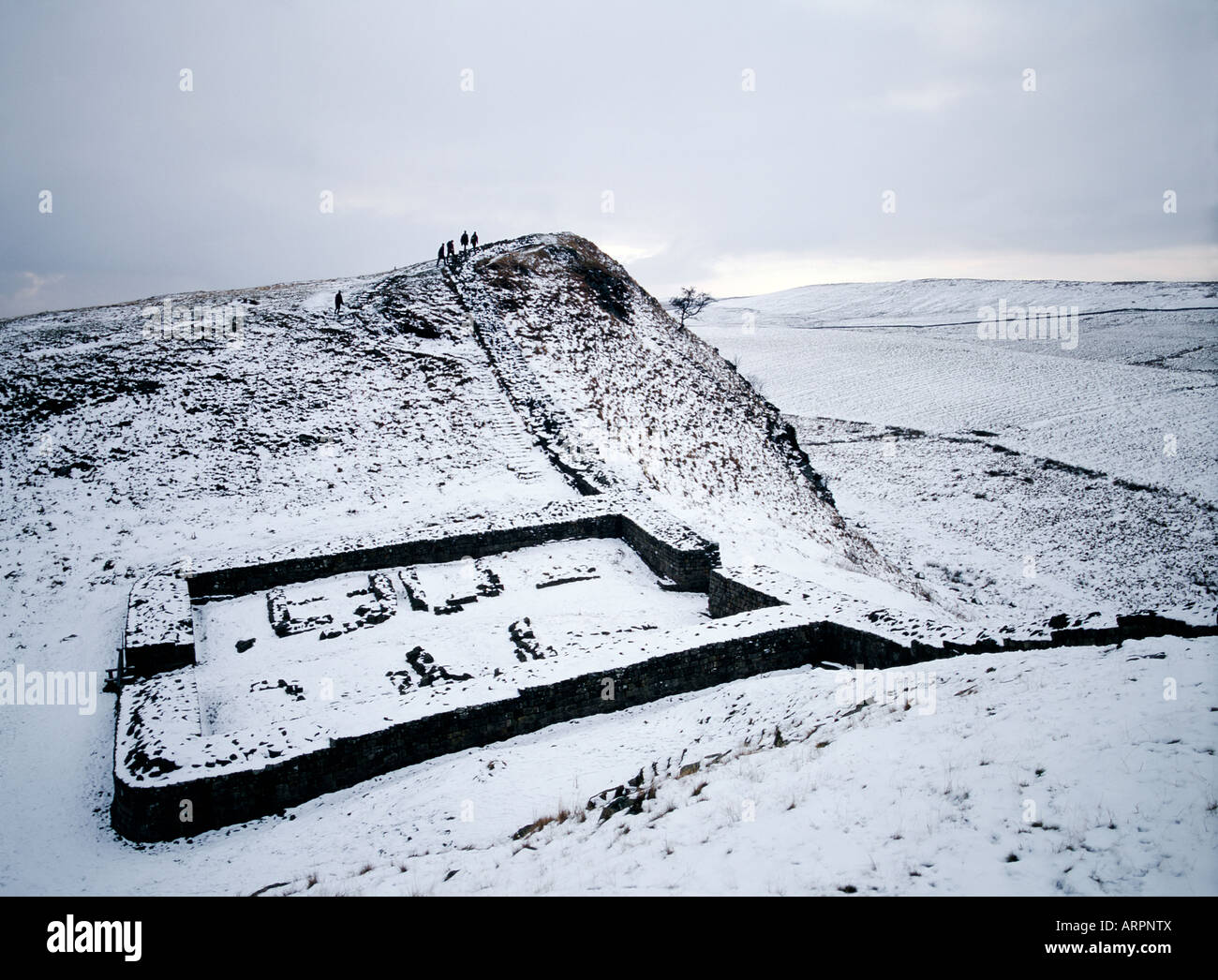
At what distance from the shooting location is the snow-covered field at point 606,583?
5270 millimetres

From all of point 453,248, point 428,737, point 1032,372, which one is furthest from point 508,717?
point 1032,372

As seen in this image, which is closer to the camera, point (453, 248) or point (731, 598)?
point (731, 598)

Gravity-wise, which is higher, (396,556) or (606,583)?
(396,556)

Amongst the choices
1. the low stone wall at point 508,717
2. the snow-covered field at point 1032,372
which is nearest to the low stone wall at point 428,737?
the low stone wall at point 508,717

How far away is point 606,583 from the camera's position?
14320mm

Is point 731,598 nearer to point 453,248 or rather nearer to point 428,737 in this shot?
point 428,737

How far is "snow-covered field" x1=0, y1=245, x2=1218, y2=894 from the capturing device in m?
5.27

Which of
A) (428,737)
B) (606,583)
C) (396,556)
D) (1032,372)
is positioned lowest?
(428,737)

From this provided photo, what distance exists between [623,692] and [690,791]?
3.32 m

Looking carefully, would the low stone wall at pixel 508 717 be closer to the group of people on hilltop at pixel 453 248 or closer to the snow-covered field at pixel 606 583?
the snow-covered field at pixel 606 583

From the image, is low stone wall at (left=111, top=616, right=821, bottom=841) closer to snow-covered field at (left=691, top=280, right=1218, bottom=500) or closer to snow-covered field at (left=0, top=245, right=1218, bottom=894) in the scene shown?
snow-covered field at (left=0, top=245, right=1218, bottom=894)

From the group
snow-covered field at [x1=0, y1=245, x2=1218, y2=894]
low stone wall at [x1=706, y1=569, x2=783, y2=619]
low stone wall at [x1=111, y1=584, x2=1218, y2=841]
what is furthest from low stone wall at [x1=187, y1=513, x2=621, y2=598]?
low stone wall at [x1=111, y1=584, x2=1218, y2=841]

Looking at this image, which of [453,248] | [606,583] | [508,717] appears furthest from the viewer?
[453,248]
